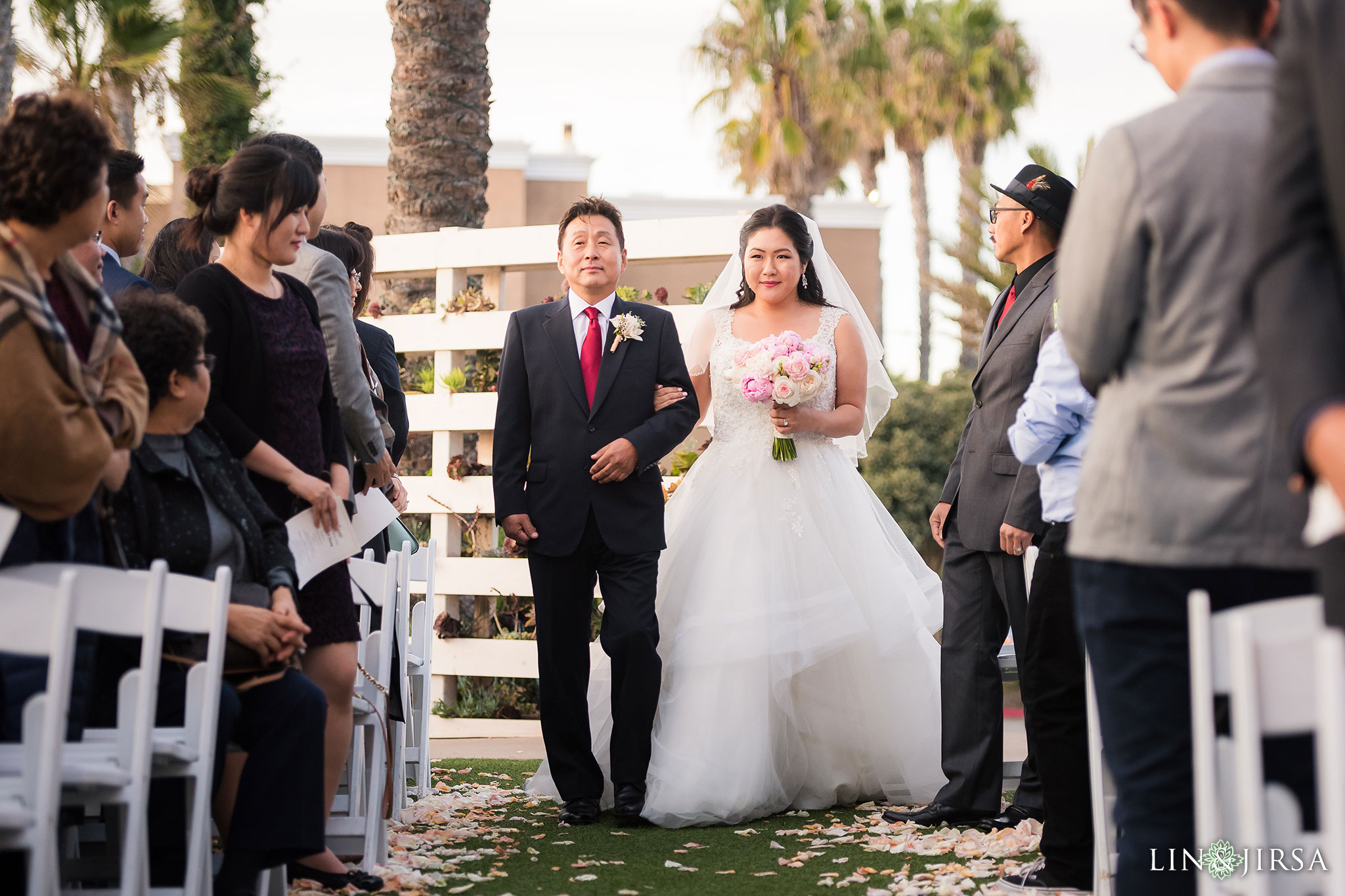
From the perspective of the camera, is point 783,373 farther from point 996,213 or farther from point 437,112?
point 437,112

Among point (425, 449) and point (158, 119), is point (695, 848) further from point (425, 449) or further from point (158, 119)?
point (158, 119)

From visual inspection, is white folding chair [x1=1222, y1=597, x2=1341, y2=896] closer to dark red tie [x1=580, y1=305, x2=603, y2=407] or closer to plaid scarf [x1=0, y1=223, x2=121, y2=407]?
plaid scarf [x1=0, y1=223, x2=121, y2=407]

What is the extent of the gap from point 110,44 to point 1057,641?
14.4 metres

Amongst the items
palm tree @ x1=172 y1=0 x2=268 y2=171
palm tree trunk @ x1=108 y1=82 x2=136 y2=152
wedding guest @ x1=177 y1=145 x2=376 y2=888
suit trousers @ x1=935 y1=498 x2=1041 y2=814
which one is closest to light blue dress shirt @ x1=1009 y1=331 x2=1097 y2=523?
suit trousers @ x1=935 y1=498 x2=1041 y2=814

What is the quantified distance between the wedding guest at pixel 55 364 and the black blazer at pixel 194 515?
0.24 m

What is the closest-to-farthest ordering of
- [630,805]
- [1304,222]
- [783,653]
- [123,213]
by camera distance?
1. [1304,222]
2. [123,213]
3. [630,805]
4. [783,653]

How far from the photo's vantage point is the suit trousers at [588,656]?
4.88 meters

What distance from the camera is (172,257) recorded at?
14.9 ft

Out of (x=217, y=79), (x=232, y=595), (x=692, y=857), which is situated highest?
(x=217, y=79)

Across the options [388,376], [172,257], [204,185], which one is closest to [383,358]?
[388,376]

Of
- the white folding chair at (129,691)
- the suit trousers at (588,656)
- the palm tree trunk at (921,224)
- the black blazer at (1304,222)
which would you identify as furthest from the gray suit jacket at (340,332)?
the palm tree trunk at (921,224)

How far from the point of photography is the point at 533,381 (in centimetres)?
517

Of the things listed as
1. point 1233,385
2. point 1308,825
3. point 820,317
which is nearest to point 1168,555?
point 1233,385

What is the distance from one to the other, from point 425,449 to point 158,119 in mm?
9151
